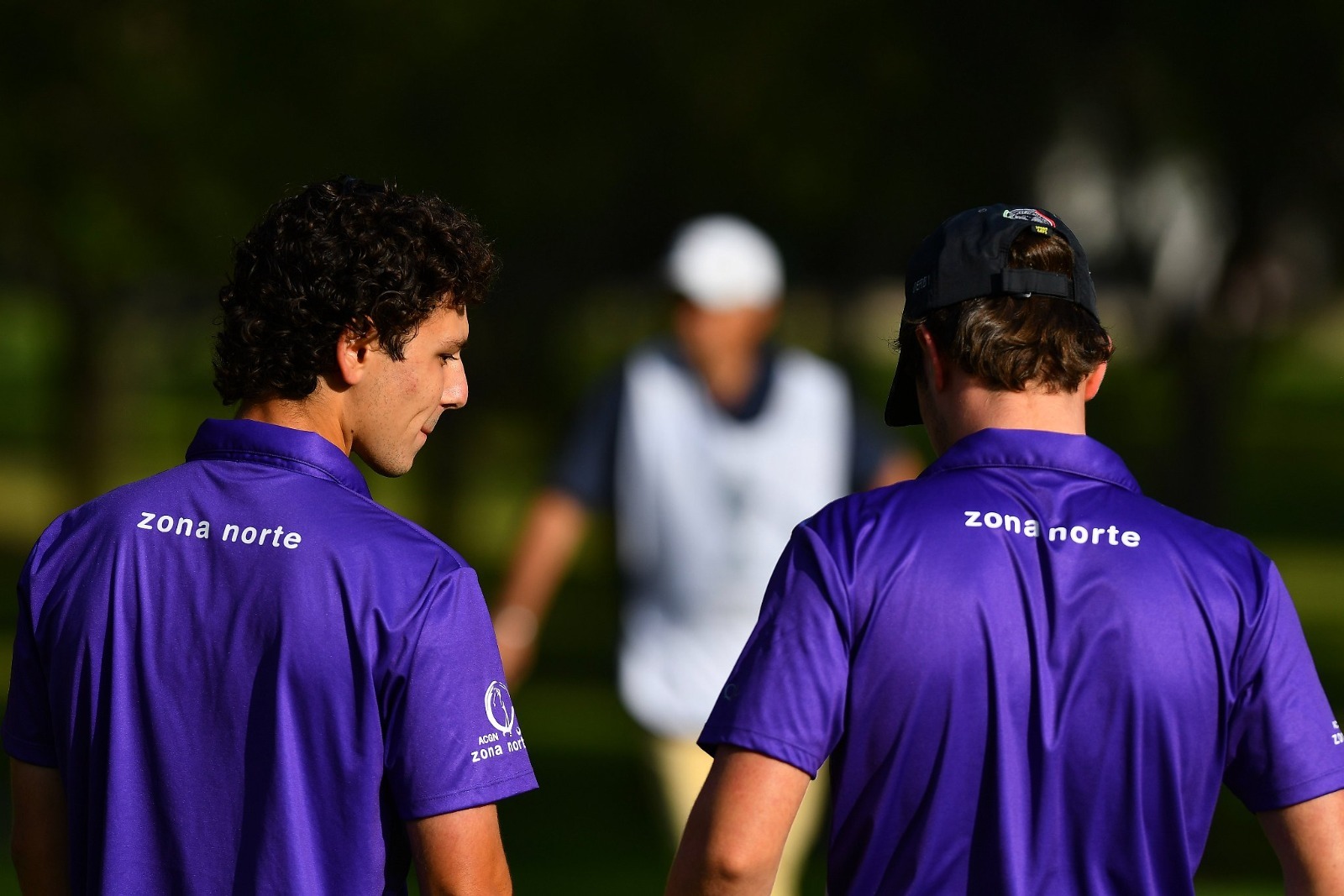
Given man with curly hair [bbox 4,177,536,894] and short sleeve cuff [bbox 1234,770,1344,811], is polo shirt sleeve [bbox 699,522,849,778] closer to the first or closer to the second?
man with curly hair [bbox 4,177,536,894]

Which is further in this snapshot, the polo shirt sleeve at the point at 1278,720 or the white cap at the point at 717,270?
the white cap at the point at 717,270

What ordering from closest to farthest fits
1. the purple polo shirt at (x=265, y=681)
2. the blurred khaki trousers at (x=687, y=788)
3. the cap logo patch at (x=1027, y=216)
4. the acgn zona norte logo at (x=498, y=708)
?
the purple polo shirt at (x=265, y=681), the acgn zona norte logo at (x=498, y=708), the cap logo patch at (x=1027, y=216), the blurred khaki trousers at (x=687, y=788)

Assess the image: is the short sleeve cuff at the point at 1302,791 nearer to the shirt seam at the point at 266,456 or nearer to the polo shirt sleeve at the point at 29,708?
the shirt seam at the point at 266,456

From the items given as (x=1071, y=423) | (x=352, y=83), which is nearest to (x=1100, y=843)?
(x=1071, y=423)

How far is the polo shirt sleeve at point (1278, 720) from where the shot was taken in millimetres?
2537

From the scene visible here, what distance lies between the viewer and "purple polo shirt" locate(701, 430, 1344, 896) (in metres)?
2.47

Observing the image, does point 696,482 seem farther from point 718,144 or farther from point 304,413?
point 718,144

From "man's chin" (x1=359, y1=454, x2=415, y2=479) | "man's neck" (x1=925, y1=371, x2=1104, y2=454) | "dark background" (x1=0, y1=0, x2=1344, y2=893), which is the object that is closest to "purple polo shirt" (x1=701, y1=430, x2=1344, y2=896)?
"man's neck" (x1=925, y1=371, x2=1104, y2=454)

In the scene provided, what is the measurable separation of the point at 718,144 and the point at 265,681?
9.10m

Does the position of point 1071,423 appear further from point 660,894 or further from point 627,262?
point 627,262

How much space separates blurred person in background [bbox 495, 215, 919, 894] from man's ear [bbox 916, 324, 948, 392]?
2.64 metres

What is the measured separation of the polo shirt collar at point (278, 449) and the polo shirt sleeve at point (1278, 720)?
1257 mm

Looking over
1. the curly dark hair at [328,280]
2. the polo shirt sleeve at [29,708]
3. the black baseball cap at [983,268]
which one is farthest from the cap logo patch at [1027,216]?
the polo shirt sleeve at [29,708]

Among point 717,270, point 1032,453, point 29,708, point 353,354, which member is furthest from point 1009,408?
point 717,270
